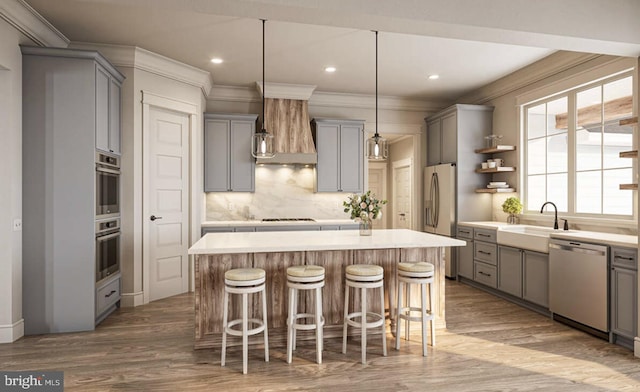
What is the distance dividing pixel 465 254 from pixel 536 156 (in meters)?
1.61

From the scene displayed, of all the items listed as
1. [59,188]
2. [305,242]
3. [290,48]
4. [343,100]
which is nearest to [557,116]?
[343,100]

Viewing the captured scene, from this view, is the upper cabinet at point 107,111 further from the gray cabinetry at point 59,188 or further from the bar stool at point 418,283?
the bar stool at point 418,283

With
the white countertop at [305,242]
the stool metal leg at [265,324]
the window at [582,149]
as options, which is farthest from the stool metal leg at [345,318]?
the window at [582,149]

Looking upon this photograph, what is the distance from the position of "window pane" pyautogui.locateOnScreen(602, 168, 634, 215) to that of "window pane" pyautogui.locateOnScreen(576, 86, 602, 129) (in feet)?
1.95

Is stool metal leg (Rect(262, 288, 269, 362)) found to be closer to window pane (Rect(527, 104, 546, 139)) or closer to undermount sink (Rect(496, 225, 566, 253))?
undermount sink (Rect(496, 225, 566, 253))

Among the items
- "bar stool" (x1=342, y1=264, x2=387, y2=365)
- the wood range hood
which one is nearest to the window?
"bar stool" (x1=342, y1=264, x2=387, y2=365)

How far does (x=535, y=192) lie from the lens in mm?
5090

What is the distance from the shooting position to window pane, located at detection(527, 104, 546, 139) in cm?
497

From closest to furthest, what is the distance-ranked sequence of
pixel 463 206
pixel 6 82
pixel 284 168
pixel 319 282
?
pixel 319 282
pixel 6 82
pixel 463 206
pixel 284 168

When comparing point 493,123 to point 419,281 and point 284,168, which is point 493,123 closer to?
point 284,168

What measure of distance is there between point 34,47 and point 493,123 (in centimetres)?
561

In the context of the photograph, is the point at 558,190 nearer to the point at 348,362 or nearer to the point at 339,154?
the point at 339,154

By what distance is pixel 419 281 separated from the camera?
10.4ft

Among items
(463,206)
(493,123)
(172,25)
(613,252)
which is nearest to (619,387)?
(613,252)
